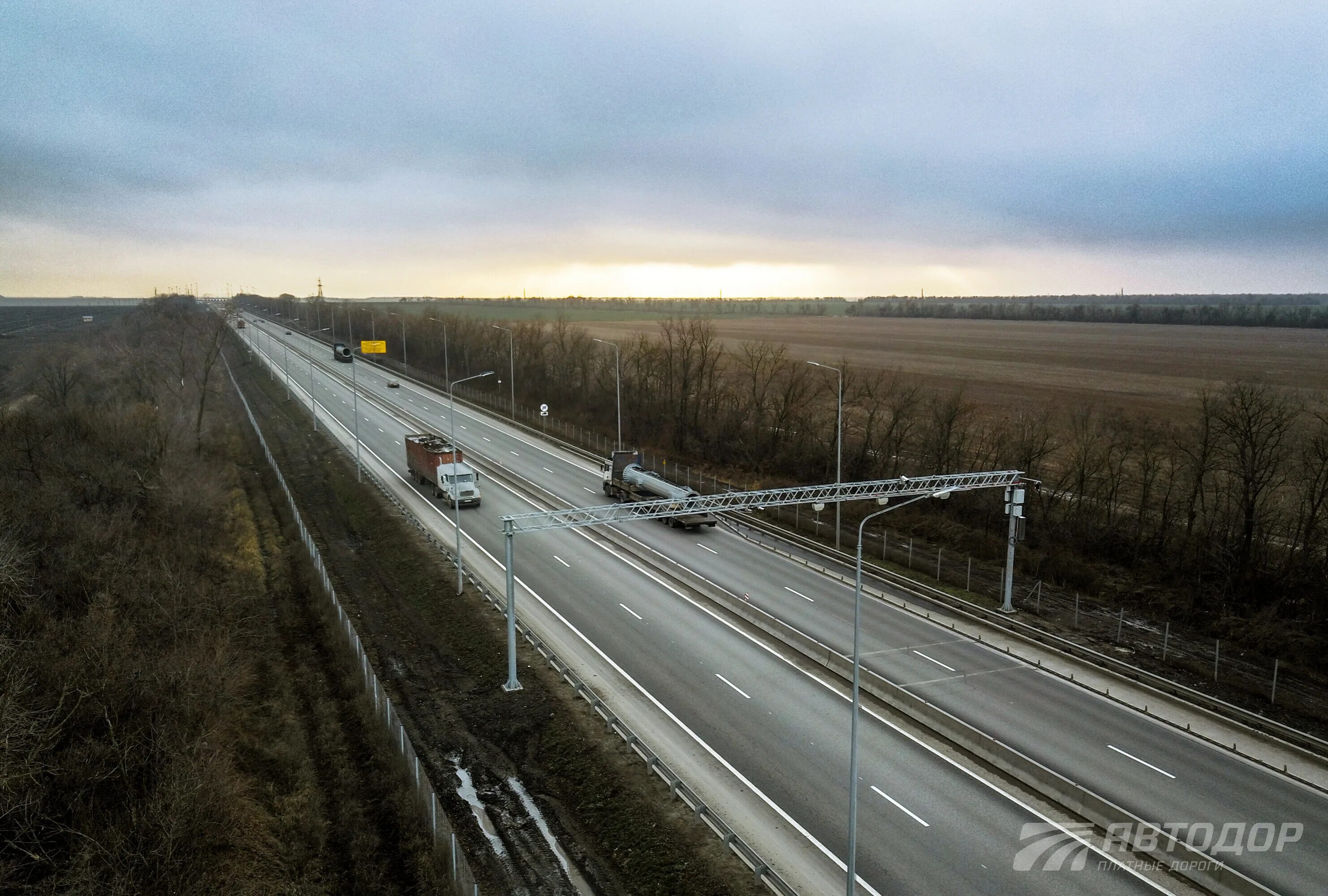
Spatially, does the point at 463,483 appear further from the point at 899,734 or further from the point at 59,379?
the point at 59,379

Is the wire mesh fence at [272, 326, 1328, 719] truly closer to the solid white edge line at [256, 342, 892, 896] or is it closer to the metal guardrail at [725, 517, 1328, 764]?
the metal guardrail at [725, 517, 1328, 764]

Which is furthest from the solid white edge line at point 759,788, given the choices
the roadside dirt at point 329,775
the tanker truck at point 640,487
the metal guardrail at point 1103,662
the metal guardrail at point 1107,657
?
the metal guardrail at point 1107,657

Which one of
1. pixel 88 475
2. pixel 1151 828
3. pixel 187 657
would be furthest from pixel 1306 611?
pixel 88 475

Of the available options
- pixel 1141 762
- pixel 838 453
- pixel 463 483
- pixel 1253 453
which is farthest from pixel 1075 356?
pixel 1141 762

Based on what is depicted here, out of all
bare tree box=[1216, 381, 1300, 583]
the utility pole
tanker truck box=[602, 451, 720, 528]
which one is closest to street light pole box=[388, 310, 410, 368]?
tanker truck box=[602, 451, 720, 528]

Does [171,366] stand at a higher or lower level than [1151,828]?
higher

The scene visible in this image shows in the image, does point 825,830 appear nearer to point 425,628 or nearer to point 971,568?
point 425,628
